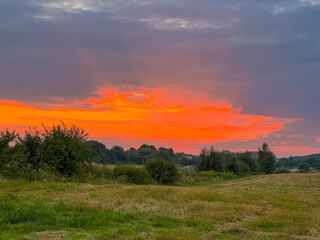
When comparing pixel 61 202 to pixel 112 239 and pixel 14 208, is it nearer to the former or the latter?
pixel 14 208

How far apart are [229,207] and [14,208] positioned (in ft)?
30.6

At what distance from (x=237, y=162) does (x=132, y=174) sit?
4801 centimetres

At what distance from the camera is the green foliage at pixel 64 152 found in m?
29.3

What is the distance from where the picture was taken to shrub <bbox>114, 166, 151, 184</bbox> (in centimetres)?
3526

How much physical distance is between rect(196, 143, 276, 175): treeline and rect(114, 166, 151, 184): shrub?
3824 cm

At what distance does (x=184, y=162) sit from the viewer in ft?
473

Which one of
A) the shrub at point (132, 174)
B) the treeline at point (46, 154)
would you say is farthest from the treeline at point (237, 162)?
the treeline at point (46, 154)

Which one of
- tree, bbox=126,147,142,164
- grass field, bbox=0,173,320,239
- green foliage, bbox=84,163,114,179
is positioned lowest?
grass field, bbox=0,173,320,239

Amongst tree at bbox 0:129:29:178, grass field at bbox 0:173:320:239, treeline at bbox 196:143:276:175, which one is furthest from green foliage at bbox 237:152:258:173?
grass field at bbox 0:173:320:239

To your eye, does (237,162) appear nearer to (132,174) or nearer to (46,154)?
(132,174)

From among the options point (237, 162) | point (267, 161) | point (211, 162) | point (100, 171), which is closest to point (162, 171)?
point (100, 171)

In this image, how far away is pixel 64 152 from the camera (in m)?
29.3

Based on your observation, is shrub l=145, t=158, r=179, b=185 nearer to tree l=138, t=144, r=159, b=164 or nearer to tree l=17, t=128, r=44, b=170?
tree l=17, t=128, r=44, b=170

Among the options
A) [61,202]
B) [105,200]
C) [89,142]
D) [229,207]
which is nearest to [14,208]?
[61,202]
